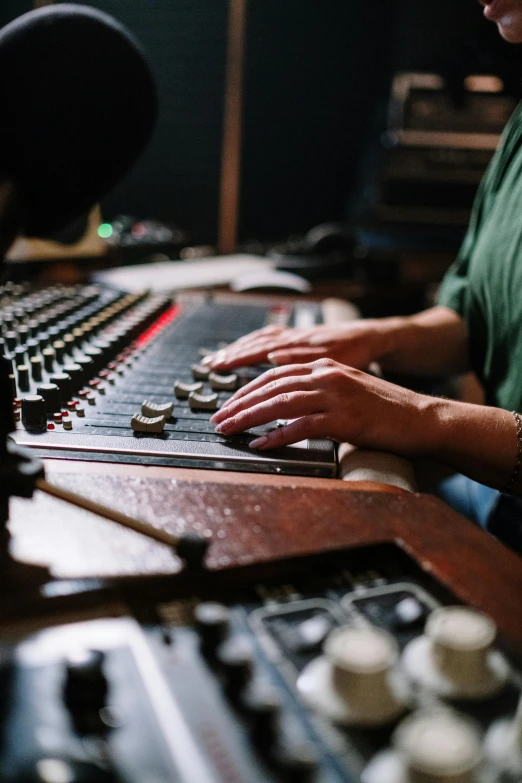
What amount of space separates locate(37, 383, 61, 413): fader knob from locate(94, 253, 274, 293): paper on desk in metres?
0.76

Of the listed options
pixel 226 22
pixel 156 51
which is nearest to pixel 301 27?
pixel 226 22

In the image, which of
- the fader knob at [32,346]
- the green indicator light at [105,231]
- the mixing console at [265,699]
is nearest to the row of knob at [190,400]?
the fader knob at [32,346]

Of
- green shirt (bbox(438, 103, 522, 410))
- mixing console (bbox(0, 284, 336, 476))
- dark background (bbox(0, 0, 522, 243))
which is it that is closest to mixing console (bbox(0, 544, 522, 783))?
mixing console (bbox(0, 284, 336, 476))

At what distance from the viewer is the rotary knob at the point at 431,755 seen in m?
0.34

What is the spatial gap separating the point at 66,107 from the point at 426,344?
90 cm

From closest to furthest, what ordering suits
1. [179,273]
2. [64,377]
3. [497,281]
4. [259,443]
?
[259,443], [64,377], [497,281], [179,273]

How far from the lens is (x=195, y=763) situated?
1.24 feet

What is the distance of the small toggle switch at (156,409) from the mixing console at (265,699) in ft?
1.31

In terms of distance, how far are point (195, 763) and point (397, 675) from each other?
0.13 m

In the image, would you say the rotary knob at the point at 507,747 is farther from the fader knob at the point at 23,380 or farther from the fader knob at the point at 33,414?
the fader knob at the point at 23,380

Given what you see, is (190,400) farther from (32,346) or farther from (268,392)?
(32,346)

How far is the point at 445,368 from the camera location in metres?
1.49

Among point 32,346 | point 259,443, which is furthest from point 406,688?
point 32,346

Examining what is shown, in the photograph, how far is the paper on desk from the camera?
6.18 ft
